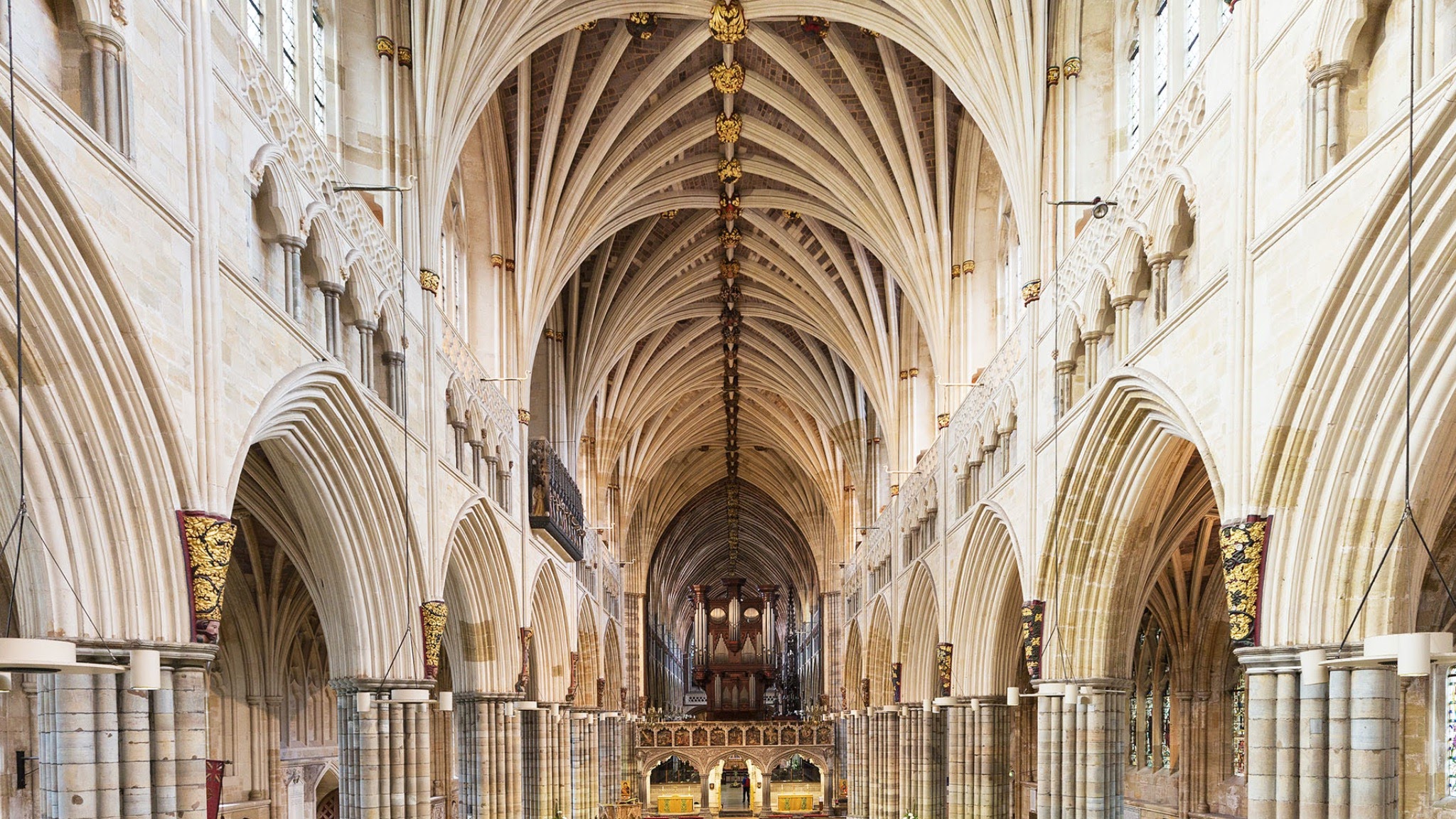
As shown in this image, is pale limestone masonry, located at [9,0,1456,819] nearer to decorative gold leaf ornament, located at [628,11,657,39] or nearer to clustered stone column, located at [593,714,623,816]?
decorative gold leaf ornament, located at [628,11,657,39]

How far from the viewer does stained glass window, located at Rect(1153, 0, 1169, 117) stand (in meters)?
13.9

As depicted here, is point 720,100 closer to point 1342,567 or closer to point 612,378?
point 612,378

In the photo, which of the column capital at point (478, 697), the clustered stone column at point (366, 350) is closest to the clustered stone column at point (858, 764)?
the column capital at point (478, 697)

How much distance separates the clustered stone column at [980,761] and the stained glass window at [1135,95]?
11211mm

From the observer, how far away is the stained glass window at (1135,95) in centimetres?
1483

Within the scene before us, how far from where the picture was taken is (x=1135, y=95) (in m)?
15.1

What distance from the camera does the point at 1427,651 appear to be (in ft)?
22.9

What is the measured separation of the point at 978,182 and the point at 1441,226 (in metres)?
15.2

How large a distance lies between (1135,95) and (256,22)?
34.6 ft

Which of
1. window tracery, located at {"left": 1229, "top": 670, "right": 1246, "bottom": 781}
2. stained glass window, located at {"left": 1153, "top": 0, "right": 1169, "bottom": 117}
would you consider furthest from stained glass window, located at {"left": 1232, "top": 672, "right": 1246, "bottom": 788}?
stained glass window, located at {"left": 1153, "top": 0, "right": 1169, "bottom": 117}

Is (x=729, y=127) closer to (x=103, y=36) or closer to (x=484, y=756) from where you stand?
(x=484, y=756)

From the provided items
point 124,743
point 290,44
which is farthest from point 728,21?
point 124,743

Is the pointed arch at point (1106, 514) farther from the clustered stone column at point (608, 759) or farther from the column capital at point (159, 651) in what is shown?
the clustered stone column at point (608, 759)

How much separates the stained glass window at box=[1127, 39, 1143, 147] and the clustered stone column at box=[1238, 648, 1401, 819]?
25.4ft
